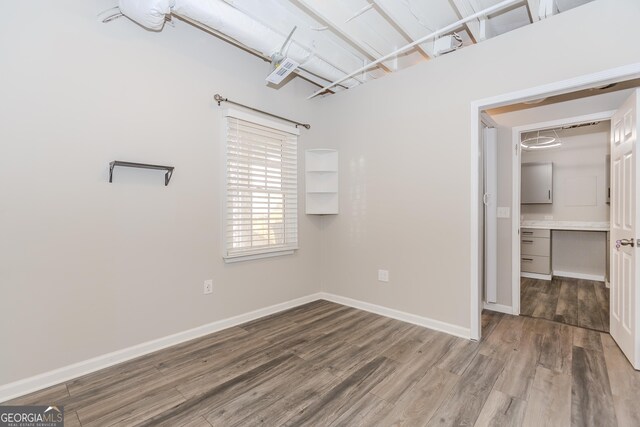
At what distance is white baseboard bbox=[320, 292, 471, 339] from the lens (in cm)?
280

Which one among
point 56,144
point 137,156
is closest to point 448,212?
point 137,156

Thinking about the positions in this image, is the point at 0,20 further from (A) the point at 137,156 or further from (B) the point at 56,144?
(A) the point at 137,156

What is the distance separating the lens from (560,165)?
5008 millimetres

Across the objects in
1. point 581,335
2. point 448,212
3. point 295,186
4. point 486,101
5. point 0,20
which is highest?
point 0,20

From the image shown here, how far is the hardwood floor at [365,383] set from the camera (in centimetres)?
170

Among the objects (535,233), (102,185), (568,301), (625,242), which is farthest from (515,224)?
(102,185)

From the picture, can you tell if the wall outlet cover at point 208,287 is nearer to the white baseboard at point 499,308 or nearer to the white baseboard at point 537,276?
the white baseboard at point 499,308

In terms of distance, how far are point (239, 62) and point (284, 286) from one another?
2.53m

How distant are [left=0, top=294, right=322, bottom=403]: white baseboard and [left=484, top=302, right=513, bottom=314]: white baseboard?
106 inches

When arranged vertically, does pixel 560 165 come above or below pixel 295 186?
above

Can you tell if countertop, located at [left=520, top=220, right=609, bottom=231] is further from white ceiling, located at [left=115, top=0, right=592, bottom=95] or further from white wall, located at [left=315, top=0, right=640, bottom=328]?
white ceiling, located at [left=115, top=0, right=592, bottom=95]

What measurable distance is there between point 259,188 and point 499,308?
314cm

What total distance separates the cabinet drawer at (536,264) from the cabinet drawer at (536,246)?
7 centimetres

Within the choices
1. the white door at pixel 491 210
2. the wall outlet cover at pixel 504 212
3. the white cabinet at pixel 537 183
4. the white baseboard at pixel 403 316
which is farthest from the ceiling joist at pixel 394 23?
the white cabinet at pixel 537 183
